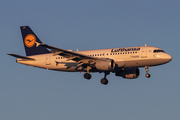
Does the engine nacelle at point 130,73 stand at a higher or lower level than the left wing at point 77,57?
lower

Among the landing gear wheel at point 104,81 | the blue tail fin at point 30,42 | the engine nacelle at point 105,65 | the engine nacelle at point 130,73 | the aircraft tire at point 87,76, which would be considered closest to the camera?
the engine nacelle at point 105,65

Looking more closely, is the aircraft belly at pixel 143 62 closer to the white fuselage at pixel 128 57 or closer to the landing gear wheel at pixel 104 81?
the white fuselage at pixel 128 57

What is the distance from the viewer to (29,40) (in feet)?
212

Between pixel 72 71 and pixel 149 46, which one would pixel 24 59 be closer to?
pixel 72 71

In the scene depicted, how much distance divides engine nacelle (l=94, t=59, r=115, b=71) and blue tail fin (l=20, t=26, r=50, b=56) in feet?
38.2

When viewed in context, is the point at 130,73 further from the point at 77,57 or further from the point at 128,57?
the point at 77,57

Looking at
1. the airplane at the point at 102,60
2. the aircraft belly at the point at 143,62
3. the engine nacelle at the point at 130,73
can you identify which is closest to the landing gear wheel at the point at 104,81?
the airplane at the point at 102,60

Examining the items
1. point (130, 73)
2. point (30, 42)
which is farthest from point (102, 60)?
point (30, 42)

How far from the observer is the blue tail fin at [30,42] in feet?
207

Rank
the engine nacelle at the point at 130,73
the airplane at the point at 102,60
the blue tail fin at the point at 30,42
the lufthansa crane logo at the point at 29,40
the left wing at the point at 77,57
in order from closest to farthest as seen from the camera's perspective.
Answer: the left wing at the point at 77,57 → the airplane at the point at 102,60 → the engine nacelle at the point at 130,73 → the blue tail fin at the point at 30,42 → the lufthansa crane logo at the point at 29,40

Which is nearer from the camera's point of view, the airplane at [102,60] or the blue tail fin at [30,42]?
the airplane at [102,60]

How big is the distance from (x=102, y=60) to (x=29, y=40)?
1611 centimetres

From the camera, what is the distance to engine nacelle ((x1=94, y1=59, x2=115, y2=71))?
54844mm

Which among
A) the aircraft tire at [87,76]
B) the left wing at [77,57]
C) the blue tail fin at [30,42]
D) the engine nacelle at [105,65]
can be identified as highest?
the blue tail fin at [30,42]
